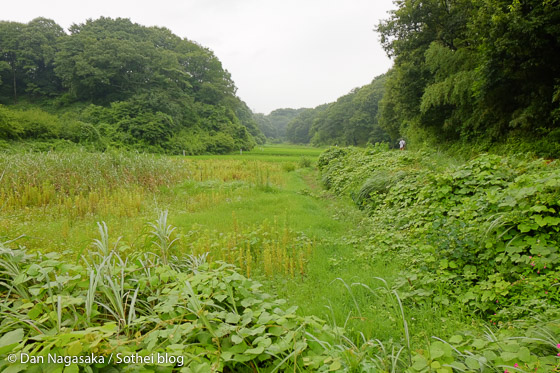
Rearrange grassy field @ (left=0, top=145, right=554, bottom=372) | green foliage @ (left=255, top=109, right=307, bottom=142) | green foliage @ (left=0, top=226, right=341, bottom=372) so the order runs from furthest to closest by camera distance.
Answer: green foliage @ (left=255, top=109, right=307, bottom=142), grassy field @ (left=0, top=145, right=554, bottom=372), green foliage @ (left=0, top=226, right=341, bottom=372)

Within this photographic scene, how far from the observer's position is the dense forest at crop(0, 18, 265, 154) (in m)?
30.7

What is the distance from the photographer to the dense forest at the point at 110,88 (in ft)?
101

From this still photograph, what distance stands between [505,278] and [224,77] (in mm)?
52638

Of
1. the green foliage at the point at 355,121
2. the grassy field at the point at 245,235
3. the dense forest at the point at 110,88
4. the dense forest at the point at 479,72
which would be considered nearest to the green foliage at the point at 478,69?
the dense forest at the point at 479,72

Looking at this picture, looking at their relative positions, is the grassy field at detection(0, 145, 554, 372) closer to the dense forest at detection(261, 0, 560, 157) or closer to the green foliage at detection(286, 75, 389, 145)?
the dense forest at detection(261, 0, 560, 157)

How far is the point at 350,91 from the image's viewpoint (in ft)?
219

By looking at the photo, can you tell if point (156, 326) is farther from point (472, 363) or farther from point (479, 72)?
point (479, 72)

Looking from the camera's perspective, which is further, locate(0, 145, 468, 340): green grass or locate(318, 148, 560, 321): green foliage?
locate(0, 145, 468, 340): green grass

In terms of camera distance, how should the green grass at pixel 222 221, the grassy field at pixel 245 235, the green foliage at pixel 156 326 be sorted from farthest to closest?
the green grass at pixel 222 221 → the grassy field at pixel 245 235 → the green foliage at pixel 156 326

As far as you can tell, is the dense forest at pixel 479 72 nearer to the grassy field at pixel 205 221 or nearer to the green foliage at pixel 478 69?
the green foliage at pixel 478 69

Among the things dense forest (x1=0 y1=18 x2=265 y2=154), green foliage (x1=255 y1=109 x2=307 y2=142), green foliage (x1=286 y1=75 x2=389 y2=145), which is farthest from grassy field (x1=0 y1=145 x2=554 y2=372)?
green foliage (x1=255 y1=109 x2=307 y2=142)

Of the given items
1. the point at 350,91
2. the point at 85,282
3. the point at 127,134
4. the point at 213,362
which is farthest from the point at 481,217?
the point at 350,91

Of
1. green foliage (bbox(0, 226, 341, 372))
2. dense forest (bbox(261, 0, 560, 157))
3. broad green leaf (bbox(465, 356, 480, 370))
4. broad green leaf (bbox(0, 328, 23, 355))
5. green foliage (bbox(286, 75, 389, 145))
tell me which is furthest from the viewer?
green foliage (bbox(286, 75, 389, 145))

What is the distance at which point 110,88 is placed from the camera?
34625 mm
